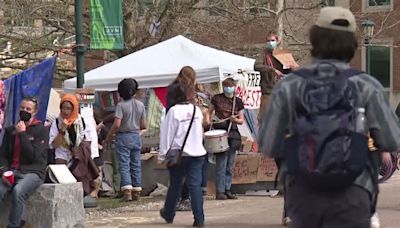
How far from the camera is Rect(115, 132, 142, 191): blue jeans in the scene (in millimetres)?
12695

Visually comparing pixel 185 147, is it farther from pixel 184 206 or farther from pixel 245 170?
pixel 245 170

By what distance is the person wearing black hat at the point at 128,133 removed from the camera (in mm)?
12680

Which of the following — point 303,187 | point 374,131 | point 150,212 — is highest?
point 374,131

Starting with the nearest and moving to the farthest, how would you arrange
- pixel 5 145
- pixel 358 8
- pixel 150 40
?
pixel 5 145, pixel 150 40, pixel 358 8

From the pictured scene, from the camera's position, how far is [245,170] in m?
13.8

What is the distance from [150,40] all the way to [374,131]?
68.0 feet

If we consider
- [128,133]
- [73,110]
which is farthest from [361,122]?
[128,133]

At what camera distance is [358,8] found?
38750mm

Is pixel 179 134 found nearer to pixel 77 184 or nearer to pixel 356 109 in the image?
pixel 77 184

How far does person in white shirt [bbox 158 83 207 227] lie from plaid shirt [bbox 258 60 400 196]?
523 cm

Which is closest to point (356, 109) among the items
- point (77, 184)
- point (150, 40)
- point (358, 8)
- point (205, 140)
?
point (77, 184)

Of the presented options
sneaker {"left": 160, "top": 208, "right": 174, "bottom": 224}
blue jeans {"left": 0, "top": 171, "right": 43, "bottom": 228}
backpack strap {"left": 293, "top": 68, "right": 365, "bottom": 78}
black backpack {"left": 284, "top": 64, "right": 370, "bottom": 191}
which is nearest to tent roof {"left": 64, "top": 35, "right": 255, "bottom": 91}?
sneaker {"left": 160, "top": 208, "right": 174, "bottom": 224}

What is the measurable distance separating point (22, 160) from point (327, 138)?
5317 millimetres

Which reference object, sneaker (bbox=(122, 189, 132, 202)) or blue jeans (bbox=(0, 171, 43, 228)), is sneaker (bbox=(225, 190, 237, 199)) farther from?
blue jeans (bbox=(0, 171, 43, 228))
